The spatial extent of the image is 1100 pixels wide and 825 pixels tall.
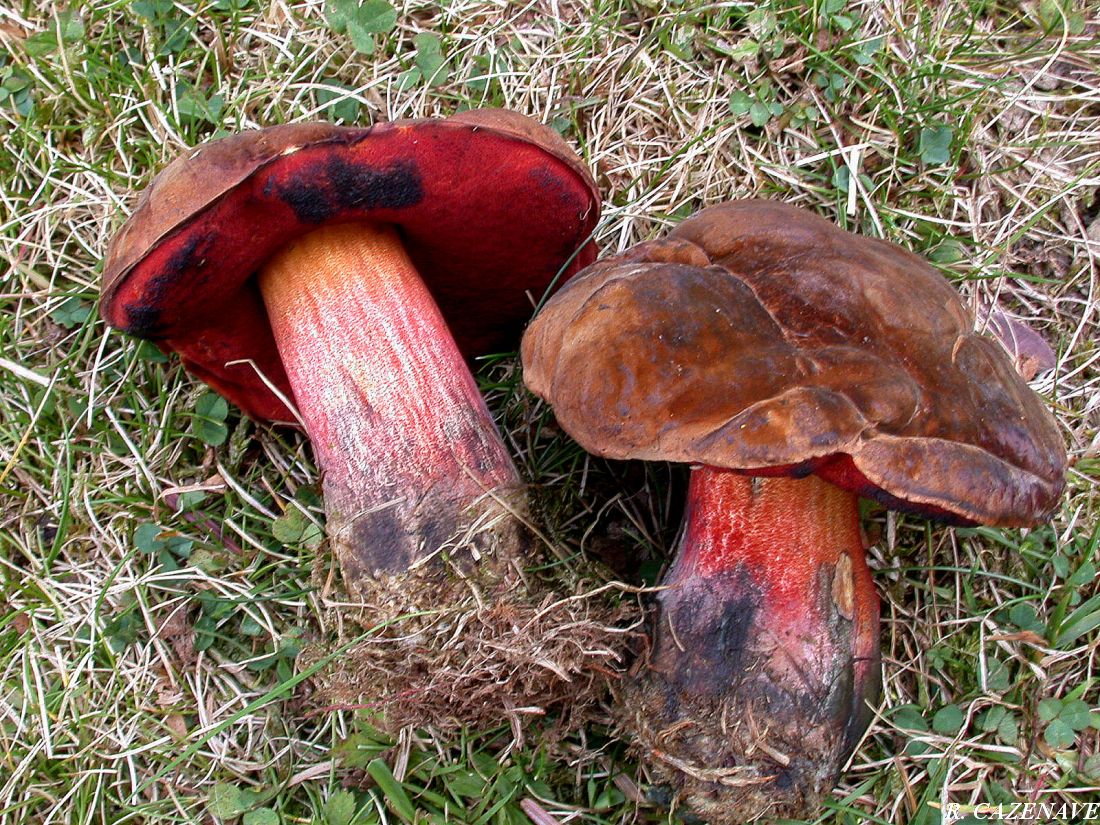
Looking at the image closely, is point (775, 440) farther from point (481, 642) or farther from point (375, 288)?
point (375, 288)

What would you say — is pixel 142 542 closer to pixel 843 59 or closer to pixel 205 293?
pixel 205 293

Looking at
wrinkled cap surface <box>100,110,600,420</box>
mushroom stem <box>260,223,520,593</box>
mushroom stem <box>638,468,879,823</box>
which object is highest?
wrinkled cap surface <box>100,110,600,420</box>

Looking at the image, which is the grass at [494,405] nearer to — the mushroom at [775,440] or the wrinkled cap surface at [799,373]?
the mushroom at [775,440]

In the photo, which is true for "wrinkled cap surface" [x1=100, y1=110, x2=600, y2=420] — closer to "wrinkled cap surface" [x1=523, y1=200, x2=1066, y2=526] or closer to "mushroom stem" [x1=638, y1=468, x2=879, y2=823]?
"wrinkled cap surface" [x1=523, y1=200, x2=1066, y2=526]

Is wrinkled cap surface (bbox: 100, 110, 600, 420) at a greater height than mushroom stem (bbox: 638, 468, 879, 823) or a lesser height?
greater

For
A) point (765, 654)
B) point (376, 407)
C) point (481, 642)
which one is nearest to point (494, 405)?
point (376, 407)

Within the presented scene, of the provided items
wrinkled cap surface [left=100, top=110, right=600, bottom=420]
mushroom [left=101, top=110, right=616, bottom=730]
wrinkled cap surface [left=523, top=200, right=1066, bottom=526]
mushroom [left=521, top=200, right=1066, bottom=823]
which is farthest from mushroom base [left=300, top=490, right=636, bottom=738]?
wrinkled cap surface [left=100, top=110, right=600, bottom=420]

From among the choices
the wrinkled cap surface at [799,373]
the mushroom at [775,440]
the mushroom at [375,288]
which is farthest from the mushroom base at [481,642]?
the wrinkled cap surface at [799,373]
